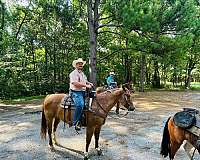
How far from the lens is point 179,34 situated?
13.9m

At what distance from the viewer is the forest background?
13867mm

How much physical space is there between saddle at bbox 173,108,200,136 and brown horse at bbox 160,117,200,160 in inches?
3.5

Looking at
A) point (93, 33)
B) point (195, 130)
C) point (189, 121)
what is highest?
point (93, 33)

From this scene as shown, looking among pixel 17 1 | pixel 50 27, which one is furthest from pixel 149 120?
pixel 17 1

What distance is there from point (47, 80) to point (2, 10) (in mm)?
5784

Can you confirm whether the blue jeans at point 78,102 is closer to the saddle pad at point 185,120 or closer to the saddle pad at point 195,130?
the saddle pad at point 185,120

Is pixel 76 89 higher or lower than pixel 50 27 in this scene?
lower

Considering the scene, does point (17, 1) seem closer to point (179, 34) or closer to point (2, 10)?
point (2, 10)

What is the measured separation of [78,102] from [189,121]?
248 centimetres

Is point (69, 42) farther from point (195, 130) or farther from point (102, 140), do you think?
point (195, 130)

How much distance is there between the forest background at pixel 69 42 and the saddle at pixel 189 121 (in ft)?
27.2

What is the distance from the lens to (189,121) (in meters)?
5.36

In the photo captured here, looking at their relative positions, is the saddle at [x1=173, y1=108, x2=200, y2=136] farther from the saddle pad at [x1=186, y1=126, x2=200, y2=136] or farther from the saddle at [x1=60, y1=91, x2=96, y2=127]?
the saddle at [x1=60, y1=91, x2=96, y2=127]

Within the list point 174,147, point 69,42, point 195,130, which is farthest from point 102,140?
point 69,42
